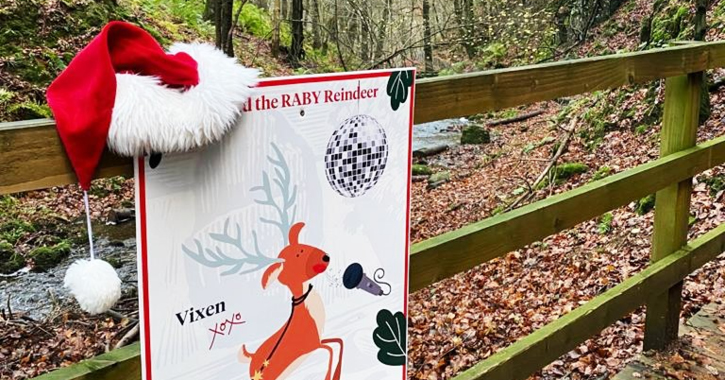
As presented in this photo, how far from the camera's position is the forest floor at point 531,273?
4703mm

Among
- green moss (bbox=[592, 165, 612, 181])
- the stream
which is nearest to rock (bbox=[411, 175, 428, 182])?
green moss (bbox=[592, 165, 612, 181])

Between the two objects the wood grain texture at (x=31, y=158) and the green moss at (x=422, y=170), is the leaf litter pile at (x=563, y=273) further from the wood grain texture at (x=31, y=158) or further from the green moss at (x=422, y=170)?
the wood grain texture at (x=31, y=158)

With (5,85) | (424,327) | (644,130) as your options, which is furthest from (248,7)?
(424,327)

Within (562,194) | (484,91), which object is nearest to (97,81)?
(484,91)

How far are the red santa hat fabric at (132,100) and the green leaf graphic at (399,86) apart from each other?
0.54 m

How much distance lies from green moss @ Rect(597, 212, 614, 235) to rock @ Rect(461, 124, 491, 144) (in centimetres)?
659

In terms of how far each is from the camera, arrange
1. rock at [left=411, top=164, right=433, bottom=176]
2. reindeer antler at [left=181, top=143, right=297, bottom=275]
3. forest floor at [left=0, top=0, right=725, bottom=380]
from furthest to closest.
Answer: rock at [left=411, top=164, right=433, bottom=176], forest floor at [left=0, top=0, right=725, bottom=380], reindeer antler at [left=181, top=143, right=297, bottom=275]

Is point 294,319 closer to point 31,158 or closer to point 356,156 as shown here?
point 356,156

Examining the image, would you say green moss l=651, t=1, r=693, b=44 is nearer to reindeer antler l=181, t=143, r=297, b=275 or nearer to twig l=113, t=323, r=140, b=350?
twig l=113, t=323, r=140, b=350

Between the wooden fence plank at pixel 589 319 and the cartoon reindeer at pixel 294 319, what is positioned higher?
the cartoon reindeer at pixel 294 319

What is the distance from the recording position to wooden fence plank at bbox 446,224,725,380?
2340 millimetres

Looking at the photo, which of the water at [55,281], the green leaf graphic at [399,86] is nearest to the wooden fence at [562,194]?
the green leaf graphic at [399,86]

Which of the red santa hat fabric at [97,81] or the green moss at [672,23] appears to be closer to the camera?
the red santa hat fabric at [97,81]

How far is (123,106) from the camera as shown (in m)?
1.19
